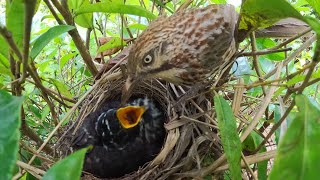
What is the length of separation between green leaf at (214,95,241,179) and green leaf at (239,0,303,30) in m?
0.15

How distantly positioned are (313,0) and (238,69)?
0.59 m

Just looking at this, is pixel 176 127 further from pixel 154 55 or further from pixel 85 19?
pixel 85 19

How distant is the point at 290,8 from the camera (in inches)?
19.2

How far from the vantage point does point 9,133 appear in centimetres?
36

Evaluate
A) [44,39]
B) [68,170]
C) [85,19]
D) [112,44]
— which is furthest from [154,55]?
[68,170]

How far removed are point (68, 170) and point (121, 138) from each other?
1076mm

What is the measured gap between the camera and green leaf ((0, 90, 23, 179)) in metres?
0.34

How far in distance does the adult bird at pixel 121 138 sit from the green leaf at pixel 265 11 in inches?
30.0

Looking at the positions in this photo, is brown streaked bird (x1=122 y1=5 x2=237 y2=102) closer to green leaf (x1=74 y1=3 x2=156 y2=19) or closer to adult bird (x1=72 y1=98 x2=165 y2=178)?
adult bird (x1=72 y1=98 x2=165 y2=178)

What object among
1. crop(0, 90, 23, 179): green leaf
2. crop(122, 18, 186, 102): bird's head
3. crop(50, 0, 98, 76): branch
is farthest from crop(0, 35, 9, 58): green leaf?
crop(122, 18, 186, 102): bird's head

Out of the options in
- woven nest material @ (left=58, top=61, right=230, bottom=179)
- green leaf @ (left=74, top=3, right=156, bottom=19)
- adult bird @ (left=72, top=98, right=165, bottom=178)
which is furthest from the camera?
adult bird @ (left=72, top=98, right=165, bottom=178)

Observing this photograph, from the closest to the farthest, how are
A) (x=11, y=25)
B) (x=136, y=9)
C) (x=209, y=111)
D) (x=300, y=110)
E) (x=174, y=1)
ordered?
(x=300, y=110) → (x=11, y=25) → (x=136, y=9) → (x=209, y=111) → (x=174, y=1)

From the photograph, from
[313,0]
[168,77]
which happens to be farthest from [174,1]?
[313,0]

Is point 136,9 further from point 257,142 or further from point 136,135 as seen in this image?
point 136,135
